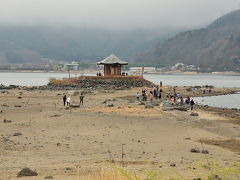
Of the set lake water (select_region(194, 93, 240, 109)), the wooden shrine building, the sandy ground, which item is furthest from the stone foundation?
the sandy ground

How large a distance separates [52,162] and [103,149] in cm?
401

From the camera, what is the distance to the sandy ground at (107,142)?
17.0 meters

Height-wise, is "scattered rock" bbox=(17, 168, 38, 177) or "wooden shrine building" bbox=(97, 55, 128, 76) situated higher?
"wooden shrine building" bbox=(97, 55, 128, 76)

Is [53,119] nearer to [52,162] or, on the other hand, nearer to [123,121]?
[123,121]

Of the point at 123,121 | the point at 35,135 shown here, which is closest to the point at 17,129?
the point at 35,135

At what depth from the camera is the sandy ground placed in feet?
55.6

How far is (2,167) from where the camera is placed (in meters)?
16.0

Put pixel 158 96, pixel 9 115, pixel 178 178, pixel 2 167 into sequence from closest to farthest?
pixel 178 178 → pixel 2 167 → pixel 9 115 → pixel 158 96

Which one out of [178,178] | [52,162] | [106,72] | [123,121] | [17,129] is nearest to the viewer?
[178,178]

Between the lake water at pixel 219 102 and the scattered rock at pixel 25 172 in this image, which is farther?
the lake water at pixel 219 102

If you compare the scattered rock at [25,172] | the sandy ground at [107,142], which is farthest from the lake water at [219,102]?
the scattered rock at [25,172]

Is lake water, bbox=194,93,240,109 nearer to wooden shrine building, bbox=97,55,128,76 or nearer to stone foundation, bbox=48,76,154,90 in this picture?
stone foundation, bbox=48,76,154,90

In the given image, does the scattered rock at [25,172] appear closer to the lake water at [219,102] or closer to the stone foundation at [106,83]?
the lake water at [219,102]

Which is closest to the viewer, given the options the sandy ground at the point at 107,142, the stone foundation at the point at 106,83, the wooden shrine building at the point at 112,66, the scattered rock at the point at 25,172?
the scattered rock at the point at 25,172
